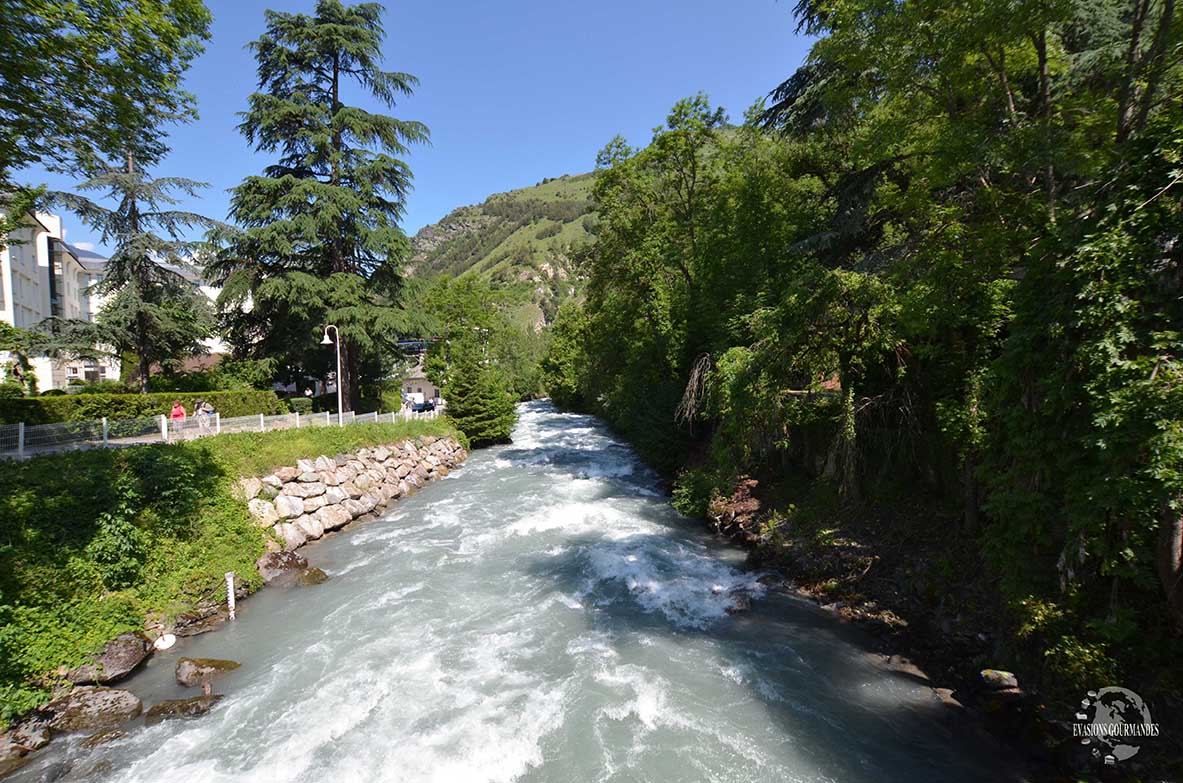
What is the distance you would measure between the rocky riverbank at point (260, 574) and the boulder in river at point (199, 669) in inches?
0.5

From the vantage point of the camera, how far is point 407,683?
7047 mm

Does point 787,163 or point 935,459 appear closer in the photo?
point 935,459

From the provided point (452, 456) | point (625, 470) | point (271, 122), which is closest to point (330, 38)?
point (271, 122)

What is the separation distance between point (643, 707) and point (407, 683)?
11.0 feet

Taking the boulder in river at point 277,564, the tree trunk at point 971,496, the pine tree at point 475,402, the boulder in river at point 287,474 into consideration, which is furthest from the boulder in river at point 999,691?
the pine tree at point 475,402

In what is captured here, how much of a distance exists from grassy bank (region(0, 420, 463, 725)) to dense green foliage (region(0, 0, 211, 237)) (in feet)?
16.6

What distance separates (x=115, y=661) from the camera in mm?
7270

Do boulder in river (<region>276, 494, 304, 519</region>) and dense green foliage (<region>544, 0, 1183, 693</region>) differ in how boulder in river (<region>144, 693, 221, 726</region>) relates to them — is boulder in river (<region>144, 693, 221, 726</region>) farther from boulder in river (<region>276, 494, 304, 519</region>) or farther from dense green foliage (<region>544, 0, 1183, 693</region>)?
dense green foliage (<region>544, 0, 1183, 693</region>)

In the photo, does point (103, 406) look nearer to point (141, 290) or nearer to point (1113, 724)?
point (141, 290)

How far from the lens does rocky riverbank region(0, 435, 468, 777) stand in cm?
632

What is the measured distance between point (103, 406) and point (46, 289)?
35.6 metres

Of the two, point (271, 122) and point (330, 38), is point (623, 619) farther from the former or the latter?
point (330, 38)

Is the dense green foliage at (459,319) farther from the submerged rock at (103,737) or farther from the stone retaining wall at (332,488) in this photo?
the submerged rock at (103,737)

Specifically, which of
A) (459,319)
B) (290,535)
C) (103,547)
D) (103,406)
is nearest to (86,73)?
(103,547)
